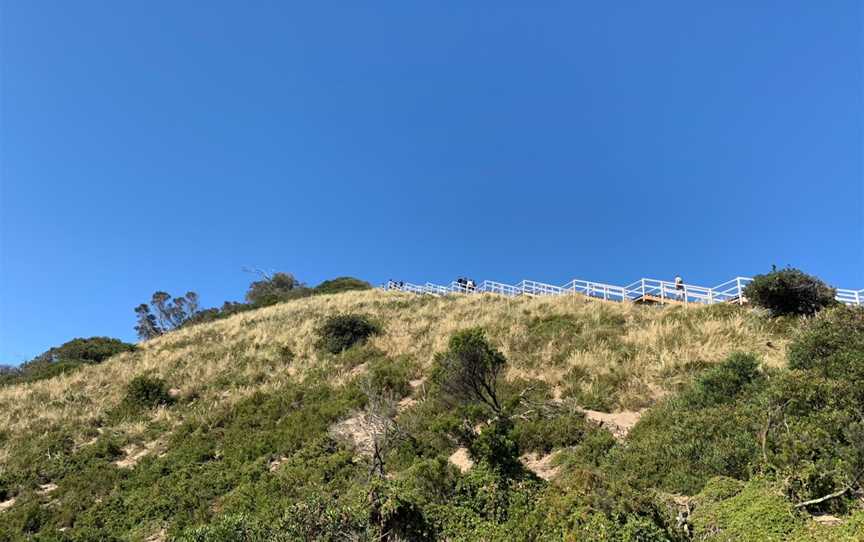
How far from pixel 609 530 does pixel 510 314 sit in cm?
1628

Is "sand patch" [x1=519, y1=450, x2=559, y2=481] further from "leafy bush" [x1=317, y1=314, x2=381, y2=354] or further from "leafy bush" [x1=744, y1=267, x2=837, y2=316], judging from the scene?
"leafy bush" [x1=317, y1=314, x2=381, y2=354]

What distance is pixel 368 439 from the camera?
11.1m

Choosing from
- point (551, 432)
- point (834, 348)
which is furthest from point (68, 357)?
point (834, 348)

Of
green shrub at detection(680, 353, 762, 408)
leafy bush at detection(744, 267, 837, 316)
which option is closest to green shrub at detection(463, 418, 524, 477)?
green shrub at detection(680, 353, 762, 408)

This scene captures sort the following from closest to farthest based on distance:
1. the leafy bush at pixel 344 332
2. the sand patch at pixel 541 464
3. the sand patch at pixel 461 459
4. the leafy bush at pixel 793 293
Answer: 1. the sand patch at pixel 541 464
2. the sand patch at pixel 461 459
3. the leafy bush at pixel 793 293
4. the leafy bush at pixel 344 332

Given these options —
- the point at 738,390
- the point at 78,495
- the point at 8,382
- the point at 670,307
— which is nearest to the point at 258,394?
the point at 78,495

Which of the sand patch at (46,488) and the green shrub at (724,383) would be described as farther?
the sand patch at (46,488)

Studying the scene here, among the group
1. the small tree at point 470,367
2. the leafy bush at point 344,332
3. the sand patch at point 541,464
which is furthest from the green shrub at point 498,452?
the leafy bush at point 344,332

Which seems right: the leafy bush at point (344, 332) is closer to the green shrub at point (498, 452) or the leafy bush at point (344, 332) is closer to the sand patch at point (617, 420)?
the sand patch at point (617, 420)

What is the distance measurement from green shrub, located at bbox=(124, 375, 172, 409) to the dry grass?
1.93 ft

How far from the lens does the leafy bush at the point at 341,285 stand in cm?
4709

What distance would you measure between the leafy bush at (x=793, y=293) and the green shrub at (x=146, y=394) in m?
19.9

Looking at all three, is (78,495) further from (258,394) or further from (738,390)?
(738,390)

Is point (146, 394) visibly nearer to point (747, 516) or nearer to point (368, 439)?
point (368, 439)
